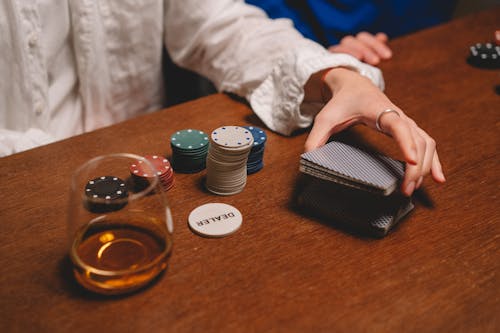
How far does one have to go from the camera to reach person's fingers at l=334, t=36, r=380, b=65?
4.79 ft

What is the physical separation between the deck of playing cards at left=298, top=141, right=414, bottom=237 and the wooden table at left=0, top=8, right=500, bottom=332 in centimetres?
3

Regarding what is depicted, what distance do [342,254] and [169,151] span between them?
413 mm

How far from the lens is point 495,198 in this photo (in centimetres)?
93

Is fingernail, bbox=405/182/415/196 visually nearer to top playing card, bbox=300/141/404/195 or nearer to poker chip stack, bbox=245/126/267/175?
top playing card, bbox=300/141/404/195

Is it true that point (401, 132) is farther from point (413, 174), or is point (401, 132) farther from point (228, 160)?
point (228, 160)

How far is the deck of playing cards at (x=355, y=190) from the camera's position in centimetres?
81

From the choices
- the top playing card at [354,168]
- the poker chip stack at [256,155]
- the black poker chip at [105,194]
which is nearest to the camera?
the black poker chip at [105,194]

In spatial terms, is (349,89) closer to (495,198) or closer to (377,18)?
(495,198)

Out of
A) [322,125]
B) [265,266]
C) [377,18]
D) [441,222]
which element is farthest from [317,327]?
[377,18]

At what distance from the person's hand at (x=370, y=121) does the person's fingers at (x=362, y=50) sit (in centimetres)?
34

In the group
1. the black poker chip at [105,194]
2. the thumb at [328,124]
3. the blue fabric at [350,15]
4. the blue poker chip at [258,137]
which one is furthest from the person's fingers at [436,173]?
the blue fabric at [350,15]

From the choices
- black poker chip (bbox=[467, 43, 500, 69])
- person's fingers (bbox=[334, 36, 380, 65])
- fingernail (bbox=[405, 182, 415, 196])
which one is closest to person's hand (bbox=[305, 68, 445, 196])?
fingernail (bbox=[405, 182, 415, 196])

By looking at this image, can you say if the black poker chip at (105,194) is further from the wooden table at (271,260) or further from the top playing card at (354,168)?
the top playing card at (354,168)

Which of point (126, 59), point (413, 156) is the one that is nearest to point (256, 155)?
point (413, 156)
